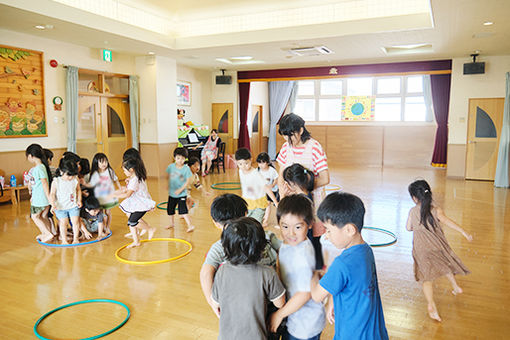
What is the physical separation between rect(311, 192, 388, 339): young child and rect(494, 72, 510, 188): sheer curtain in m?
9.35

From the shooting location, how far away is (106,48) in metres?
8.85

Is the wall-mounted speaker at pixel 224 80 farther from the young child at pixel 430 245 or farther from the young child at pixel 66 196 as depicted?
the young child at pixel 430 245

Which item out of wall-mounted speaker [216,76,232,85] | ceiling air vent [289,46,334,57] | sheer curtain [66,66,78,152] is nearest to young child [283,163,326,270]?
ceiling air vent [289,46,334,57]

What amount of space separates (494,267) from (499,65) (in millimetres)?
7432

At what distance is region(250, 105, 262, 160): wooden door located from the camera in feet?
46.7

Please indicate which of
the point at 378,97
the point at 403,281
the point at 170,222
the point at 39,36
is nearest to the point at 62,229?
the point at 170,222

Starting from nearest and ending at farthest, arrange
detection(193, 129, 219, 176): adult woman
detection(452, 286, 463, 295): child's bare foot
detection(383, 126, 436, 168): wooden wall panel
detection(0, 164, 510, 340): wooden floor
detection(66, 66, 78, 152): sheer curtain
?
1. detection(0, 164, 510, 340): wooden floor
2. detection(452, 286, 463, 295): child's bare foot
3. detection(66, 66, 78, 152): sheer curtain
4. detection(193, 129, 219, 176): adult woman
5. detection(383, 126, 436, 168): wooden wall panel

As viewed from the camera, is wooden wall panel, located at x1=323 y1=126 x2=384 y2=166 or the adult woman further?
wooden wall panel, located at x1=323 y1=126 x2=384 y2=166

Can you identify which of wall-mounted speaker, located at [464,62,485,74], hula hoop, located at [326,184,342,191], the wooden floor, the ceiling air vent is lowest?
the wooden floor

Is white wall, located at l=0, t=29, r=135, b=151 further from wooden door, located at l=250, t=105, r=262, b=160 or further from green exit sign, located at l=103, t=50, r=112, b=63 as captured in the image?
wooden door, located at l=250, t=105, r=262, b=160

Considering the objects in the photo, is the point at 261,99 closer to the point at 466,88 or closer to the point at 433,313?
the point at 466,88

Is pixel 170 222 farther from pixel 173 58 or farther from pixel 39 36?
pixel 173 58

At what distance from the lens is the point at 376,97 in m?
14.3

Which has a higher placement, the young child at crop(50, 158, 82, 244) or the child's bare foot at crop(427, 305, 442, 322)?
the young child at crop(50, 158, 82, 244)
